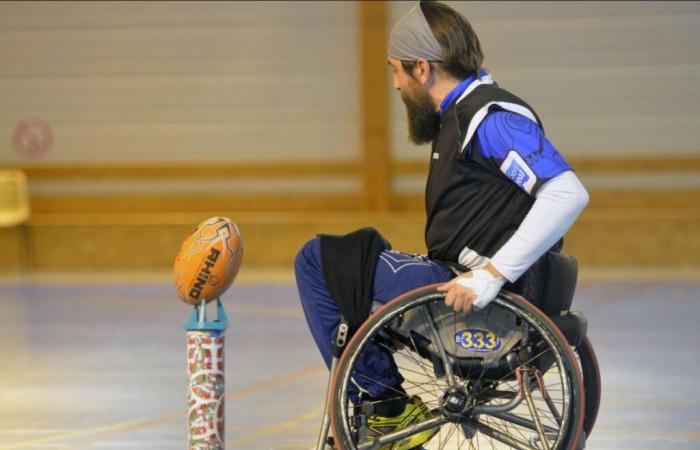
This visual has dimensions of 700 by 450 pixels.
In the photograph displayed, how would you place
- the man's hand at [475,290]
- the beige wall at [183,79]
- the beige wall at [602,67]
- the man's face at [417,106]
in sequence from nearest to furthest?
1. the man's hand at [475,290]
2. the man's face at [417,106]
3. the beige wall at [602,67]
4. the beige wall at [183,79]

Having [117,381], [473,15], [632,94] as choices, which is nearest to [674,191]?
[632,94]

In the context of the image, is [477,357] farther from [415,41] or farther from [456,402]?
[415,41]

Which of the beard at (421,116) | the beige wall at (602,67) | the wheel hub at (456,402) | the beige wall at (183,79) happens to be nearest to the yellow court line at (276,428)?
the wheel hub at (456,402)

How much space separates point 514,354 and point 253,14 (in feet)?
25.2

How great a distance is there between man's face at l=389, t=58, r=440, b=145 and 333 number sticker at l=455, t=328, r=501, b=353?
0.60m

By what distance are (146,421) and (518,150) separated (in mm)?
1942

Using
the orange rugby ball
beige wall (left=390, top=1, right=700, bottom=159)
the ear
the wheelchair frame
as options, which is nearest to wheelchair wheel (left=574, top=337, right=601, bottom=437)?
the wheelchair frame

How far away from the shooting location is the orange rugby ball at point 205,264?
3.16m

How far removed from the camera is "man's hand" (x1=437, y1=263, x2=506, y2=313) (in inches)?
115

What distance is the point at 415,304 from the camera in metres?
2.96

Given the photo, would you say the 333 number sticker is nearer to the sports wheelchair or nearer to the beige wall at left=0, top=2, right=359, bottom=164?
the sports wheelchair

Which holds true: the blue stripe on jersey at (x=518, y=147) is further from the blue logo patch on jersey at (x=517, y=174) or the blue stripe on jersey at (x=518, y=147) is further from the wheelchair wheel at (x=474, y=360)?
the wheelchair wheel at (x=474, y=360)

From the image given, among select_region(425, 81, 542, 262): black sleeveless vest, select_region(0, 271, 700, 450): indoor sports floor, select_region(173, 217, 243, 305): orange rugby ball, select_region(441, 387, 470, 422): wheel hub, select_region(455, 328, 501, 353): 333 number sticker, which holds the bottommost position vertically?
select_region(0, 271, 700, 450): indoor sports floor

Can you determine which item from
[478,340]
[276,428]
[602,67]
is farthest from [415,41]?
[602,67]
